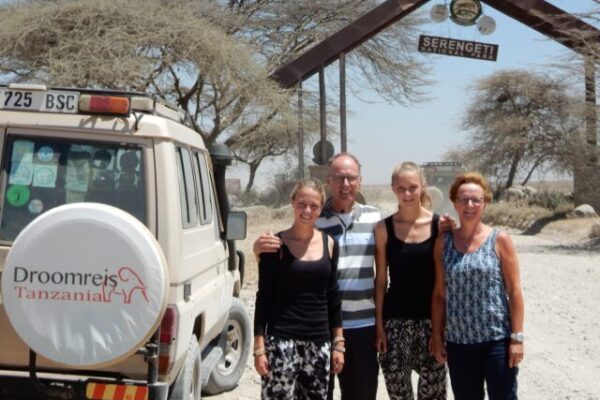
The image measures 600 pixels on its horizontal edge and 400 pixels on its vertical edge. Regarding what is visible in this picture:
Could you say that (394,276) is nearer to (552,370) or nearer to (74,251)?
(74,251)

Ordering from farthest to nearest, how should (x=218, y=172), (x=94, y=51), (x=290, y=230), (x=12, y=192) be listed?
(x=94, y=51) → (x=218, y=172) → (x=290, y=230) → (x=12, y=192)

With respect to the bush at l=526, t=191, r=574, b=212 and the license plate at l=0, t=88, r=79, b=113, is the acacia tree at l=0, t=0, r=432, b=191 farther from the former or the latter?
the license plate at l=0, t=88, r=79, b=113

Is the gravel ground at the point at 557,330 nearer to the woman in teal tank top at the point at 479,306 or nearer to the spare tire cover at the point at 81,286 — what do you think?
the woman in teal tank top at the point at 479,306

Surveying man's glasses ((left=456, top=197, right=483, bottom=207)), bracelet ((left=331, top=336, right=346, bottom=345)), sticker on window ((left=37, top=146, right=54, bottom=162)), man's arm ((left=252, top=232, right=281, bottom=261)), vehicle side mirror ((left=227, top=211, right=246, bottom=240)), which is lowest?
bracelet ((left=331, top=336, right=346, bottom=345))

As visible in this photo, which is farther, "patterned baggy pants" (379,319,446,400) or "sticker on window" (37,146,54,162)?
"patterned baggy pants" (379,319,446,400)

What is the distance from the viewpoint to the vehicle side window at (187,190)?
4.11 meters

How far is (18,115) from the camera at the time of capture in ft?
12.3

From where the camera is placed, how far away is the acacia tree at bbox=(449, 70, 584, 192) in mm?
30906

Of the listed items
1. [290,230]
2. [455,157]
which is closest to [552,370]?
[290,230]

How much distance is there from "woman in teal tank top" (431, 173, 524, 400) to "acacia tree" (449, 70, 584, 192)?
25675mm

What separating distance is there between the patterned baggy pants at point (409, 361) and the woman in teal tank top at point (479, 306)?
0.54 ft

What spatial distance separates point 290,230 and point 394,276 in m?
0.60

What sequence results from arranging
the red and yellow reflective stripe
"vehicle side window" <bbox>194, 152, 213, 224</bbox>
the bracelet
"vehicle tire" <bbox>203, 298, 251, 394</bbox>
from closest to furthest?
the red and yellow reflective stripe
the bracelet
"vehicle side window" <bbox>194, 152, 213, 224</bbox>
"vehicle tire" <bbox>203, 298, 251, 394</bbox>

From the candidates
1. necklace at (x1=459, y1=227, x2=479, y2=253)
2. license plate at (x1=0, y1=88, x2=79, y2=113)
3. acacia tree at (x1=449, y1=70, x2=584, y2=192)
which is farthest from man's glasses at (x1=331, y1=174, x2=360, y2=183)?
acacia tree at (x1=449, y1=70, x2=584, y2=192)
